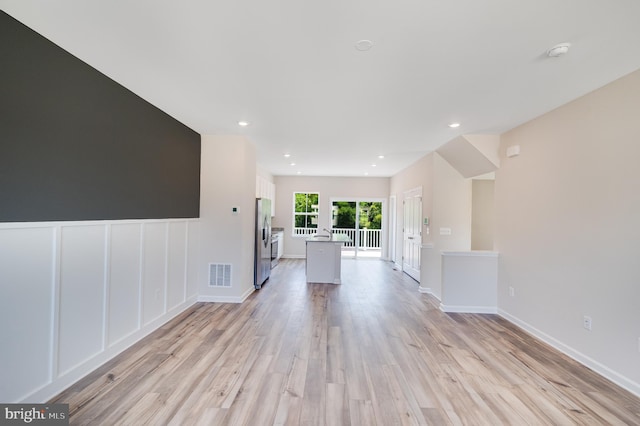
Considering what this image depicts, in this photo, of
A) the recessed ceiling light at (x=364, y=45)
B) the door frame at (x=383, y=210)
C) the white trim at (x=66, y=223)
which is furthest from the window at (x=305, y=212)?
the recessed ceiling light at (x=364, y=45)

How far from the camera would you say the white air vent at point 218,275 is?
439 centimetres

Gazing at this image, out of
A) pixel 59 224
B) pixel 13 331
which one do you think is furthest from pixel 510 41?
pixel 13 331

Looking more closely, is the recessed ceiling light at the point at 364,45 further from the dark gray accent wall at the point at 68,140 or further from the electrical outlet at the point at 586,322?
the electrical outlet at the point at 586,322

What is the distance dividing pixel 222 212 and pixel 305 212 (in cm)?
463

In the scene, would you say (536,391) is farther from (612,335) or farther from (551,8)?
(551,8)

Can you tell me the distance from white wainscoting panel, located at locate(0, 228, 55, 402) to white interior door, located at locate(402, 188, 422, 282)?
17.9ft

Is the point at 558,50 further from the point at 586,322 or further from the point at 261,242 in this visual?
the point at 261,242

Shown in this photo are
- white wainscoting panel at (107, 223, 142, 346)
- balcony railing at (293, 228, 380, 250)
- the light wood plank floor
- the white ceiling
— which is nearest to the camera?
the white ceiling

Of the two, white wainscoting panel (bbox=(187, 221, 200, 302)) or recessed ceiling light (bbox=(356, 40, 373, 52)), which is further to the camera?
white wainscoting panel (bbox=(187, 221, 200, 302))

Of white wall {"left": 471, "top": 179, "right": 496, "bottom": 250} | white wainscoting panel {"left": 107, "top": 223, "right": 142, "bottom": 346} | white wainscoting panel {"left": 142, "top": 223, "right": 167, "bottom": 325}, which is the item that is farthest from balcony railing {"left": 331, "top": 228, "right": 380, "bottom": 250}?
white wainscoting panel {"left": 107, "top": 223, "right": 142, "bottom": 346}

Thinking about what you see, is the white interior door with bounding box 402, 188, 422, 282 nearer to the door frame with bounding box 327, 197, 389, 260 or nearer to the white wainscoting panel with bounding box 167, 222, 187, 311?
the door frame with bounding box 327, 197, 389, 260

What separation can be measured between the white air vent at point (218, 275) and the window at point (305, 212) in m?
4.57

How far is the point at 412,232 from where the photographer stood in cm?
632

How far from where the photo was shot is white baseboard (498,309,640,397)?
7.49 ft
